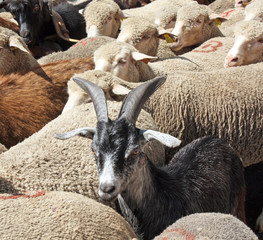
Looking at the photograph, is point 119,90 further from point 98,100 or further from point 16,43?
point 16,43

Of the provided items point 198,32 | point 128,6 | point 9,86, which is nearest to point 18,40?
point 9,86

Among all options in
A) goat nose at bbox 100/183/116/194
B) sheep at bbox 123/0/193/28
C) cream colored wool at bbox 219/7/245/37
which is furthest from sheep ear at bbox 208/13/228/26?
goat nose at bbox 100/183/116/194

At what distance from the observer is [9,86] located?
420 cm

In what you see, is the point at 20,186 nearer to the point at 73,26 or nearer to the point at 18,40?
the point at 18,40

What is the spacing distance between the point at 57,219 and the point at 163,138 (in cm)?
68

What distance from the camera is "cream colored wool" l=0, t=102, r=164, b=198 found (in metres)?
2.89

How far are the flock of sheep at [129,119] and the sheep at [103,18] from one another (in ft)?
0.06

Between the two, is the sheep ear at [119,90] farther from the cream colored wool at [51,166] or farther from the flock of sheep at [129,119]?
the cream colored wool at [51,166]

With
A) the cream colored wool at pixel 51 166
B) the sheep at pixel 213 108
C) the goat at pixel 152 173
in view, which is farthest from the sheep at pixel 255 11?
the cream colored wool at pixel 51 166

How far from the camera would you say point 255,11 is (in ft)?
20.5

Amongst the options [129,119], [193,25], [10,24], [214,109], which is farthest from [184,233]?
[10,24]

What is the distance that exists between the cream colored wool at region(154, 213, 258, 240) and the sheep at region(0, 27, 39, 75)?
2.85 m

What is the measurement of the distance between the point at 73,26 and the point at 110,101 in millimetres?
3925

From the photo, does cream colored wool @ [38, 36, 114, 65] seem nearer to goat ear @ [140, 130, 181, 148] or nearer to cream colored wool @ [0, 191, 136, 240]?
goat ear @ [140, 130, 181, 148]
